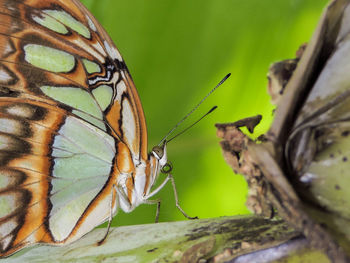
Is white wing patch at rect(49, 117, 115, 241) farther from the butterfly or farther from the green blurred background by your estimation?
the green blurred background

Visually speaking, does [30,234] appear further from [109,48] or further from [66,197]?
[109,48]

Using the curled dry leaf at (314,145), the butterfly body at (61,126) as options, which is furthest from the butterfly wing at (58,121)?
the curled dry leaf at (314,145)

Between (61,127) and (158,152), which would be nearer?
(61,127)

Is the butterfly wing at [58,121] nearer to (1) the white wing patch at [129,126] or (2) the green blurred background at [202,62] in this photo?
(1) the white wing patch at [129,126]

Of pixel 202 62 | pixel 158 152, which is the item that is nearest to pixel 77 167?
pixel 158 152

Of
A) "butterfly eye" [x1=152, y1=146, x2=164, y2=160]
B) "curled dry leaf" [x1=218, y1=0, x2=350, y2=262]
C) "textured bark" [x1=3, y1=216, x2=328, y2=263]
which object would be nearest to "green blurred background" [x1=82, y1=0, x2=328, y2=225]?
"butterfly eye" [x1=152, y1=146, x2=164, y2=160]

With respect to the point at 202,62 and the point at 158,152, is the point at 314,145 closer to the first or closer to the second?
the point at 158,152

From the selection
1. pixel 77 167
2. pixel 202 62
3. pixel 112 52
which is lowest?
pixel 77 167
